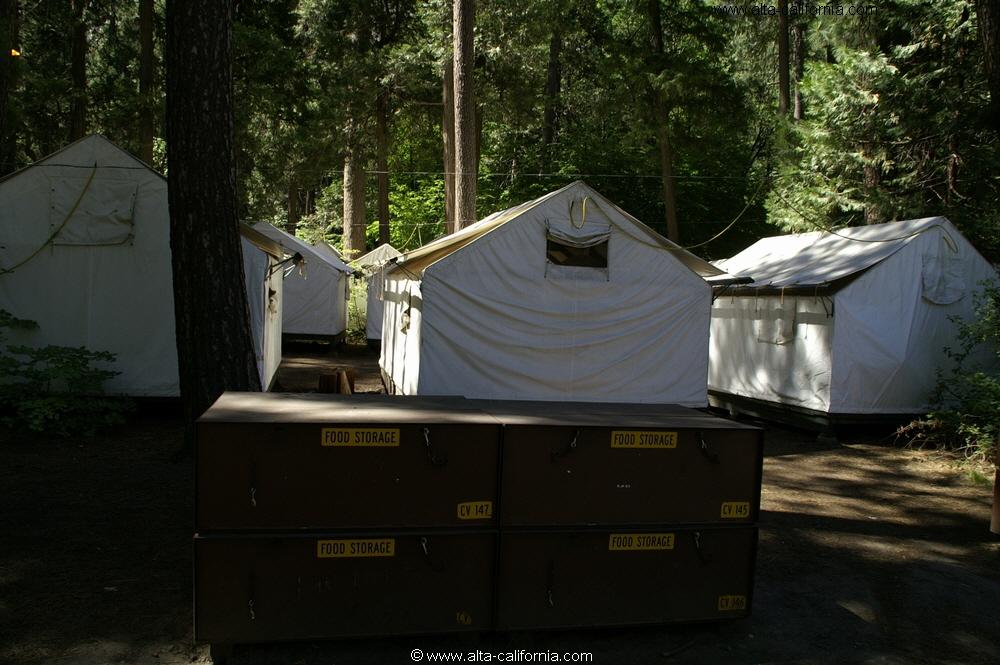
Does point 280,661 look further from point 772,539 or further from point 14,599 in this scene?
point 772,539

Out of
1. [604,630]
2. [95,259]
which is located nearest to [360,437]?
[604,630]

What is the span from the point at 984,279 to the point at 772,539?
24.7ft

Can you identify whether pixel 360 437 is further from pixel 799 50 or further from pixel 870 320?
pixel 799 50

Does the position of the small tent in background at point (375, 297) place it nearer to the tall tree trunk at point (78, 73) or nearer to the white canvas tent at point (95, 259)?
the tall tree trunk at point (78, 73)

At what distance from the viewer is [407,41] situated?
88.5 ft

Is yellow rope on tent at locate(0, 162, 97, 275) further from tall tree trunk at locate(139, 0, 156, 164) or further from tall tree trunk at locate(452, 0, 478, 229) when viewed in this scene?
tall tree trunk at locate(139, 0, 156, 164)

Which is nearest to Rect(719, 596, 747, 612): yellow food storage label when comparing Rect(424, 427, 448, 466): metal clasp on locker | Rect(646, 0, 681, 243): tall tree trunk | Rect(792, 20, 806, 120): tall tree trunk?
Rect(424, 427, 448, 466): metal clasp on locker

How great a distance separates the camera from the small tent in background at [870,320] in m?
11.1

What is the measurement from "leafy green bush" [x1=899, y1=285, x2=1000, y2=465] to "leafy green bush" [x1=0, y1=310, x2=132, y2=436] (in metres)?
10.2

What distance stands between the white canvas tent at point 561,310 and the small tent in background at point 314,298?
1132 cm

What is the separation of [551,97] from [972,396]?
2097cm

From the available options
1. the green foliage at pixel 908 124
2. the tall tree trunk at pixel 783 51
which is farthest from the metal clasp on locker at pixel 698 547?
the tall tree trunk at pixel 783 51

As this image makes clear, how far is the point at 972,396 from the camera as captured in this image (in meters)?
10.6

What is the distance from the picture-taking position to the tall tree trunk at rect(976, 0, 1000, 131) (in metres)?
7.99
